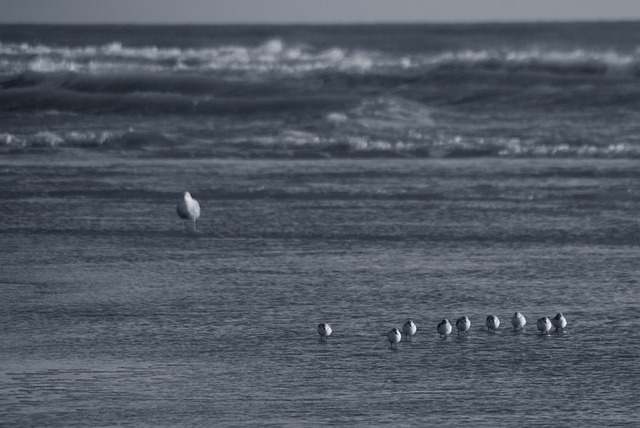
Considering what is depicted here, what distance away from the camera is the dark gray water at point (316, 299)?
9.79m

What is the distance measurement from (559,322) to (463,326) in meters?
0.82

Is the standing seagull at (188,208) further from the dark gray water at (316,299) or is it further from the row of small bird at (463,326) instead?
the row of small bird at (463,326)

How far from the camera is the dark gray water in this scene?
9.79 m

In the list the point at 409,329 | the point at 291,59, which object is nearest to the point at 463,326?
the point at 409,329

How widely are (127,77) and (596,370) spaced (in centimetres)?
3225

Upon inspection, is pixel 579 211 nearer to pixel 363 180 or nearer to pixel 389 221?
pixel 389 221

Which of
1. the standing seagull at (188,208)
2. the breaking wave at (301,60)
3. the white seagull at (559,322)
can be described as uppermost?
the breaking wave at (301,60)

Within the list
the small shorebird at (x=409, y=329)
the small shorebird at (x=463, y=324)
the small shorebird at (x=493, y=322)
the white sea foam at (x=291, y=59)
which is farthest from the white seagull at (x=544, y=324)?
the white sea foam at (x=291, y=59)

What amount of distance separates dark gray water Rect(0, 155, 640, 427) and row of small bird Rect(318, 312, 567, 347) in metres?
0.09

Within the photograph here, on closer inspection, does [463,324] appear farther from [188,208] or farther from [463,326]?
[188,208]

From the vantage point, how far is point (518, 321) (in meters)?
11.7

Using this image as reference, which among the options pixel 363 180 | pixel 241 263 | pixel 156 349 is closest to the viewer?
pixel 156 349

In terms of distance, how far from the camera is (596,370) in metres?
10.5

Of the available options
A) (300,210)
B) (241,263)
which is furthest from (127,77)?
(241,263)
